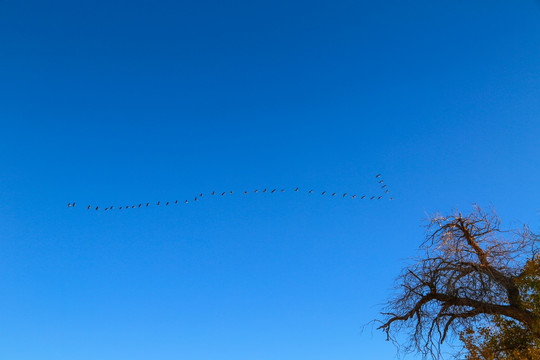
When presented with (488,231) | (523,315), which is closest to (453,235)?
(488,231)

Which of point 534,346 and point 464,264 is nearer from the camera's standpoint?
point 534,346

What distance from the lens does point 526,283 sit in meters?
18.8

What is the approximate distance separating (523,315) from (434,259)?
396cm

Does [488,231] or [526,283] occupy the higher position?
[488,231]

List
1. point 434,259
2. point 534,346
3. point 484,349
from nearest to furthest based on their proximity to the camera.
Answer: point 534,346 < point 484,349 < point 434,259

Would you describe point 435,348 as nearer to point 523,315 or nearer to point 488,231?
point 523,315

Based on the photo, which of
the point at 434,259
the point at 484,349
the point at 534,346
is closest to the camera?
the point at 534,346

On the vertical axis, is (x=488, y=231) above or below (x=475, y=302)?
above

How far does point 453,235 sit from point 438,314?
366 centimetres

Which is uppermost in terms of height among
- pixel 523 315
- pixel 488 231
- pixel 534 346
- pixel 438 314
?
pixel 488 231

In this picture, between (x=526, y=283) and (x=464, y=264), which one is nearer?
(x=526, y=283)

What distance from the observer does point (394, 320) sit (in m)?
21.1

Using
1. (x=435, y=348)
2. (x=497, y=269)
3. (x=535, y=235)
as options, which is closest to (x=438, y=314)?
(x=435, y=348)

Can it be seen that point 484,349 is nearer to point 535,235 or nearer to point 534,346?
point 534,346
